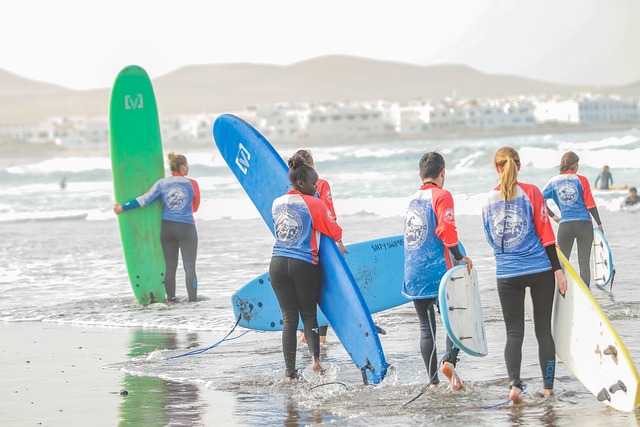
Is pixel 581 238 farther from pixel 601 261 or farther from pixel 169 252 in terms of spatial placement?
pixel 169 252

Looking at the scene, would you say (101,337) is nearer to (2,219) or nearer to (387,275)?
(387,275)

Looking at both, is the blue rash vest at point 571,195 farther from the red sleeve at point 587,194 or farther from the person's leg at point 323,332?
the person's leg at point 323,332

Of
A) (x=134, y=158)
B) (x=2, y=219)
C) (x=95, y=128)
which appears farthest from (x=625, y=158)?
Result: (x=95, y=128)

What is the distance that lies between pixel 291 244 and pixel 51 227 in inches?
782

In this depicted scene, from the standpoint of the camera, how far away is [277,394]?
20.0 ft

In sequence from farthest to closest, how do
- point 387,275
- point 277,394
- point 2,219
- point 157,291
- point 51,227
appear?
point 2,219 → point 51,227 → point 157,291 → point 387,275 → point 277,394

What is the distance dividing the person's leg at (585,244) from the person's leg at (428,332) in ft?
11.5

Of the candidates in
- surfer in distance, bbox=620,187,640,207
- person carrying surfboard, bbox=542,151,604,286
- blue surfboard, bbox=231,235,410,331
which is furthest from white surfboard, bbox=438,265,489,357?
surfer in distance, bbox=620,187,640,207

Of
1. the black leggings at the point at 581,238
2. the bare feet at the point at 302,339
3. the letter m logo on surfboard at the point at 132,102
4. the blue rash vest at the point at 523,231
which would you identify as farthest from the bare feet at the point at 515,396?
the letter m logo on surfboard at the point at 132,102

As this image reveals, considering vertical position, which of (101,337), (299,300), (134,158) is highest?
(134,158)

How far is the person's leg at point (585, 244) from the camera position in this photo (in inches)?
356

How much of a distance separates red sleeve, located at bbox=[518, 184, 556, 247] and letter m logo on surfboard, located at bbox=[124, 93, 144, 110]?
6082 millimetres

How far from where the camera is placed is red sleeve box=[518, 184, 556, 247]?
17.6ft

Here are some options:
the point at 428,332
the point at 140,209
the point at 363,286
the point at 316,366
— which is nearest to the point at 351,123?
the point at 140,209
